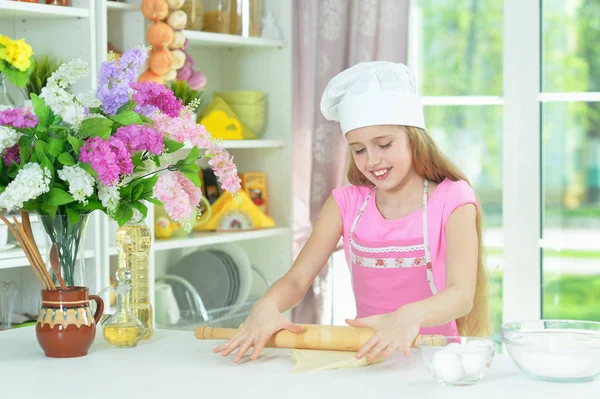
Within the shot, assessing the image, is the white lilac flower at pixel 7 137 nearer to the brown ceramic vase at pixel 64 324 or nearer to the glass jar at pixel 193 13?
the brown ceramic vase at pixel 64 324

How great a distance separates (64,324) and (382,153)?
0.85 metres

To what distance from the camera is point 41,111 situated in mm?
1708

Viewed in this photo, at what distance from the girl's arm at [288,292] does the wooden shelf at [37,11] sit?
1035 millimetres

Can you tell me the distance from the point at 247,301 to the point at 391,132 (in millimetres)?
1520

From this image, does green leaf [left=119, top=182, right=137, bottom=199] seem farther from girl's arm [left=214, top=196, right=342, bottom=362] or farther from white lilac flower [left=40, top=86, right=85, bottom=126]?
girl's arm [left=214, top=196, right=342, bottom=362]

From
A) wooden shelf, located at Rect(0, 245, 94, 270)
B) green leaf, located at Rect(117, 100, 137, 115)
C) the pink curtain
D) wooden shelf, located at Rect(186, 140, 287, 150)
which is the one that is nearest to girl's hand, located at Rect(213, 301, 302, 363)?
green leaf, located at Rect(117, 100, 137, 115)

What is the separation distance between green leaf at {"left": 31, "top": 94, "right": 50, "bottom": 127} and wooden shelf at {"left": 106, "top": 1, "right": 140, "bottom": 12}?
1380 millimetres

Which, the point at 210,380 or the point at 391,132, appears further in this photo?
the point at 391,132

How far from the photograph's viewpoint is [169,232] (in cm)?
325

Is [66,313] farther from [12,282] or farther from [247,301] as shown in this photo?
[247,301]

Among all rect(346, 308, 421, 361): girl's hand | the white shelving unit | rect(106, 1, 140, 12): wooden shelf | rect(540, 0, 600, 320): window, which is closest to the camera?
rect(346, 308, 421, 361): girl's hand

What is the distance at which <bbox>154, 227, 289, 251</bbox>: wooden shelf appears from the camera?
3186 millimetres

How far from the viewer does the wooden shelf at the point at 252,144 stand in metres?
3.33

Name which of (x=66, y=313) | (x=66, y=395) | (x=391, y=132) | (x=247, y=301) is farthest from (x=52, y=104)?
(x=247, y=301)
